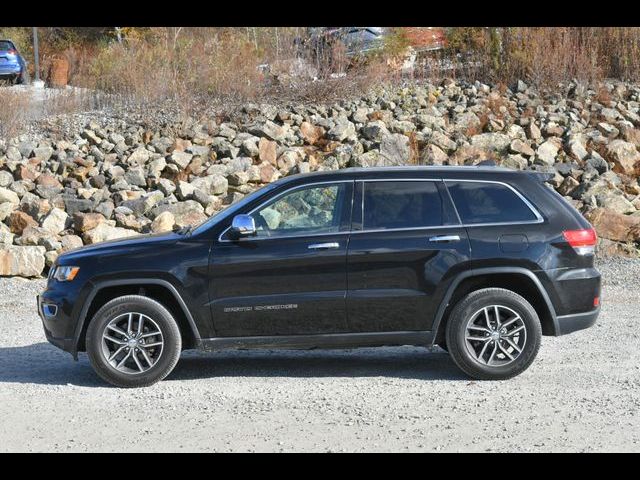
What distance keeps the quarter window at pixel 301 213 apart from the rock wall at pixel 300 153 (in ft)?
24.0

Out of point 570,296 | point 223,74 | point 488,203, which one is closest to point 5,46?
point 223,74

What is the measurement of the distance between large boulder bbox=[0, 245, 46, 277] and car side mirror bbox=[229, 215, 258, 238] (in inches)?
274

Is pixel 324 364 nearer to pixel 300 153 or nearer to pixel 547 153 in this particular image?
pixel 300 153

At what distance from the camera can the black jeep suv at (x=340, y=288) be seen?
26.3ft

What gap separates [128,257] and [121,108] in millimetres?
14316

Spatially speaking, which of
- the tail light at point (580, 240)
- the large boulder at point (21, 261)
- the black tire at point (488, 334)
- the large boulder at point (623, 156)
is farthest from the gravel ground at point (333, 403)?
the large boulder at point (623, 156)

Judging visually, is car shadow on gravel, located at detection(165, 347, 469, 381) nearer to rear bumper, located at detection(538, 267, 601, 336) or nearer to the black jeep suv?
the black jeep suv

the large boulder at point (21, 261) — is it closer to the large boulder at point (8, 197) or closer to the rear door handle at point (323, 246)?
the large boulder at point (8, 197)

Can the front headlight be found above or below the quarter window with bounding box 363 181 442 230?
below

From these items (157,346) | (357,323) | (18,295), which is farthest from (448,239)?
(18,295)

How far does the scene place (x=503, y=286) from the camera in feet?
27.0

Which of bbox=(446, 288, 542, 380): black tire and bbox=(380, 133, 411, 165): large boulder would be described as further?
bbox=(380, 133, 411, 165): large boulder

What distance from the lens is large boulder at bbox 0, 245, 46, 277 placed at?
46.3 ft

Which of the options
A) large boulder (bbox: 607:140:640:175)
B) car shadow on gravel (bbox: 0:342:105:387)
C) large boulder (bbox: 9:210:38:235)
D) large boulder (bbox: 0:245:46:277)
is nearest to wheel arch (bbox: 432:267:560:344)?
car shadow on gravel (bbox: 0:342:105:387)
